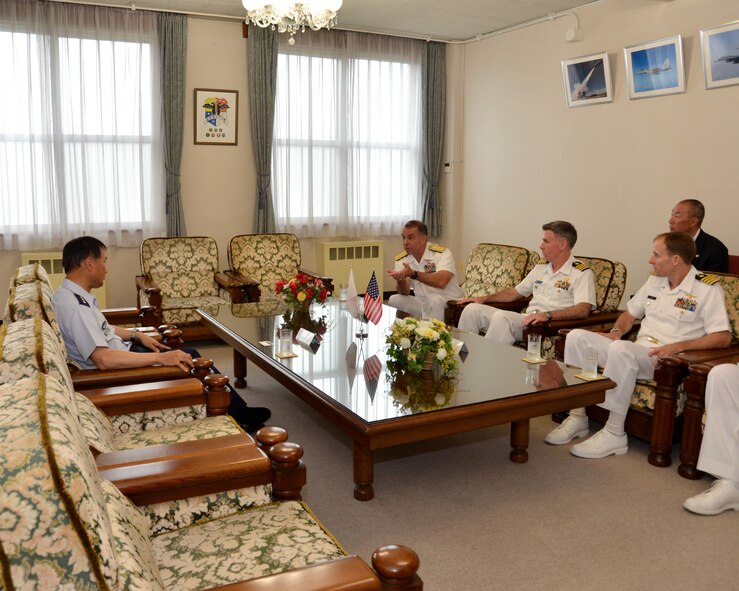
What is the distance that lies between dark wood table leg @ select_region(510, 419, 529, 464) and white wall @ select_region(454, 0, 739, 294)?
265cm

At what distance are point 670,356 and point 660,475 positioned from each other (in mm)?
589

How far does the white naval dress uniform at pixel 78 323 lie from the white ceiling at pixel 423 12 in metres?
4.12

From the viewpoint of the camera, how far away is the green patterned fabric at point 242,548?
1.68m

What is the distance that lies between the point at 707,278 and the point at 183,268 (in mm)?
4444

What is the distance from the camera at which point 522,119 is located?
7.07 meters

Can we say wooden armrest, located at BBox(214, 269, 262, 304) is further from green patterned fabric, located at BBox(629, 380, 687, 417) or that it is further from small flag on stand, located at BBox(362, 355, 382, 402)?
green patterned fabric, located at BBox(629, 380, 687, 417)

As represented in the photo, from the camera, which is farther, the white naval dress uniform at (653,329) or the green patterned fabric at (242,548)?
the white naval dress uniform at (653,329)

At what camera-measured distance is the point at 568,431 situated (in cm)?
374

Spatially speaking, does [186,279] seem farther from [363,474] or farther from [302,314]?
[363,474]

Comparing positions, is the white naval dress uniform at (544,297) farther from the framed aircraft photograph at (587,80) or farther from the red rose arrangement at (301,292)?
the framed aircraft photograph at (587,80)

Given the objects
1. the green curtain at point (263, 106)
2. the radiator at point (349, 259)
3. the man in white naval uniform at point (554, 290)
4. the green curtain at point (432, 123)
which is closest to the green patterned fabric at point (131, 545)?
the man in white naval uniform at point (554, 290)

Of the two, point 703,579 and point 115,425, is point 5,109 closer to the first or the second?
point 115,425

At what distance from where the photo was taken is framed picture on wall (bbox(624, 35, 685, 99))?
209 inches

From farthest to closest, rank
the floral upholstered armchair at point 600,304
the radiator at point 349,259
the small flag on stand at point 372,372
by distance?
the radiator at point 349,259
the floral upholstered armchair at point 600,304
the small flag on stand at point 372,372
